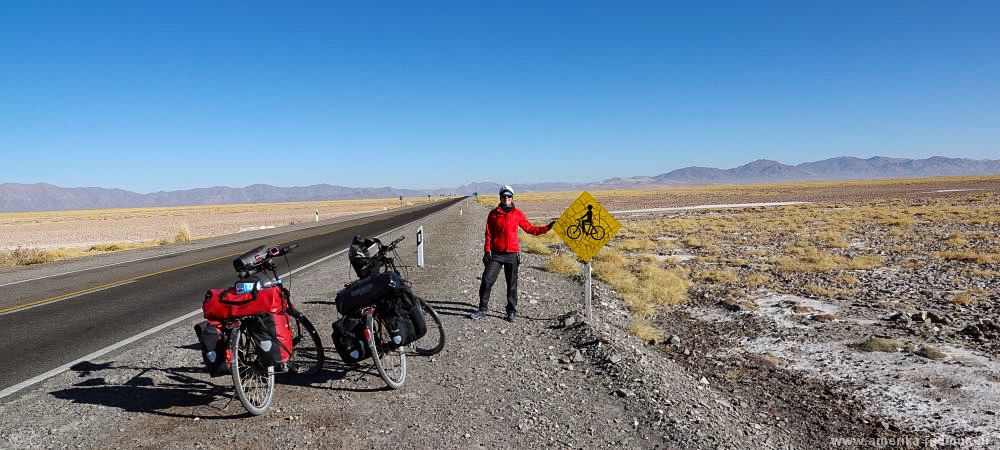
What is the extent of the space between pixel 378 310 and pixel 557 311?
4.26 m

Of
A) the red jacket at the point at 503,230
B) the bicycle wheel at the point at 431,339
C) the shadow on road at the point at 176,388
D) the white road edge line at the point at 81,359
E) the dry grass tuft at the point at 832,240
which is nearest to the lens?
the shadow on road at the point at 176,388

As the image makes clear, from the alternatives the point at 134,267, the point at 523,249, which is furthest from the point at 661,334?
the point at 134,267

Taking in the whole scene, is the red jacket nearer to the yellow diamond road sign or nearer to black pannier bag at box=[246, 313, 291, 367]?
the yellow diamond road sign

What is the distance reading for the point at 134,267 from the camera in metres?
14.7

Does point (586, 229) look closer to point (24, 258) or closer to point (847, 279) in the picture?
point (847, 279)

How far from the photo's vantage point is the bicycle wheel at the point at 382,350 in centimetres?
508

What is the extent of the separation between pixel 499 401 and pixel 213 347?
250cm

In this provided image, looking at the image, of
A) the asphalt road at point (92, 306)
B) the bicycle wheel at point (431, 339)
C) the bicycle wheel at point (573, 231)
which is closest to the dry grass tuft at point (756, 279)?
the bicycle wheel at point (573, 231)

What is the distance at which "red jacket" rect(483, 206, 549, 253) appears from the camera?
25.5ft

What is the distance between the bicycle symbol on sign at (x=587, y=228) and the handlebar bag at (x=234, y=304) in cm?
481

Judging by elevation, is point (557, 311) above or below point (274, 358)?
below

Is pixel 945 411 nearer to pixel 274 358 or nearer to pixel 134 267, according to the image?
pixel 274 358

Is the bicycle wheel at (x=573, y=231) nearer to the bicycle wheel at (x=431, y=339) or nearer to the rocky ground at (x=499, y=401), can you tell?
the rocky ground at (x=499, y=401)

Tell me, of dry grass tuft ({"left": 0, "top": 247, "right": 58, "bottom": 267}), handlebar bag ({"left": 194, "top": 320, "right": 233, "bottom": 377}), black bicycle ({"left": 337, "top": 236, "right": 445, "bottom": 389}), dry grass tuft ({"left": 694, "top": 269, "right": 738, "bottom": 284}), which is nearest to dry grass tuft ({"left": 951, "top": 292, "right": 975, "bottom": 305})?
dry grass tuft ({"left": 694, "top": 269, "right": 738, "bottom": 284})
